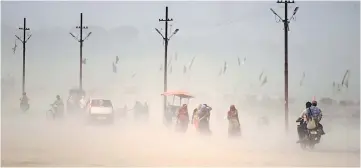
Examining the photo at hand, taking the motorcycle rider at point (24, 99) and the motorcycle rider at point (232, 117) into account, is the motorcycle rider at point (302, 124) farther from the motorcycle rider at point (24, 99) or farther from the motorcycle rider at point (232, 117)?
the motorcycle rider at point (24, 99)

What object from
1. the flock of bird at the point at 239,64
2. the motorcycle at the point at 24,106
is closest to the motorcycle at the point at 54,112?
the motorcycle at the point at 24,106

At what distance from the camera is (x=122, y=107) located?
11.0 meters

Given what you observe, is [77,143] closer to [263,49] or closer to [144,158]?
[144,158]

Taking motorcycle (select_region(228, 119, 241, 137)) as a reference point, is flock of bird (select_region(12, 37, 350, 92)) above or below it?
above

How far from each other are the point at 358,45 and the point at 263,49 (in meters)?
1.05

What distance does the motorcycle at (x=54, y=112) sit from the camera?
1100 centimetres

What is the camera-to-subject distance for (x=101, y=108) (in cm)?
1101

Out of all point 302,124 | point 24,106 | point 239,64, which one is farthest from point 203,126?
point 24,106

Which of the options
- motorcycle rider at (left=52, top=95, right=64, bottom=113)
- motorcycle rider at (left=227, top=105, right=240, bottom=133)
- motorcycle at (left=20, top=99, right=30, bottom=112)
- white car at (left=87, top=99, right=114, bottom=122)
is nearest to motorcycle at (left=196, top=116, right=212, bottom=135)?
motorcycle rider at (left=227, top=105, right=240, bottom=133)

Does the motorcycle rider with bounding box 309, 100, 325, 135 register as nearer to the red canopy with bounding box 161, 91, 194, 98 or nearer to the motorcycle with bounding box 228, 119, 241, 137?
the motorcycle with bounding box 228, 119, 241, 137

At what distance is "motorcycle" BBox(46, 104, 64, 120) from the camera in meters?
11.0

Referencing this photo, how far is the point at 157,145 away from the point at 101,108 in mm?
764

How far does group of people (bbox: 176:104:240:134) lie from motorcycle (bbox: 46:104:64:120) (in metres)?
1.31

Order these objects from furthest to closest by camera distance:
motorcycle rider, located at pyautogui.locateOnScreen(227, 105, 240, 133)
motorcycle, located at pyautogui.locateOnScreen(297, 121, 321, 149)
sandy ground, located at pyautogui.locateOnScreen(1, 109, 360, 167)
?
motorcycle rider, located at pyautogui.locateOnScreen(227, 105, 240, 133), motorcycle, located at pyautogui.locateOnScreen(297, 121, 321, 149), sandy ground, located at pyautogui.locateOnScreen(1, 109, 360, 167)
